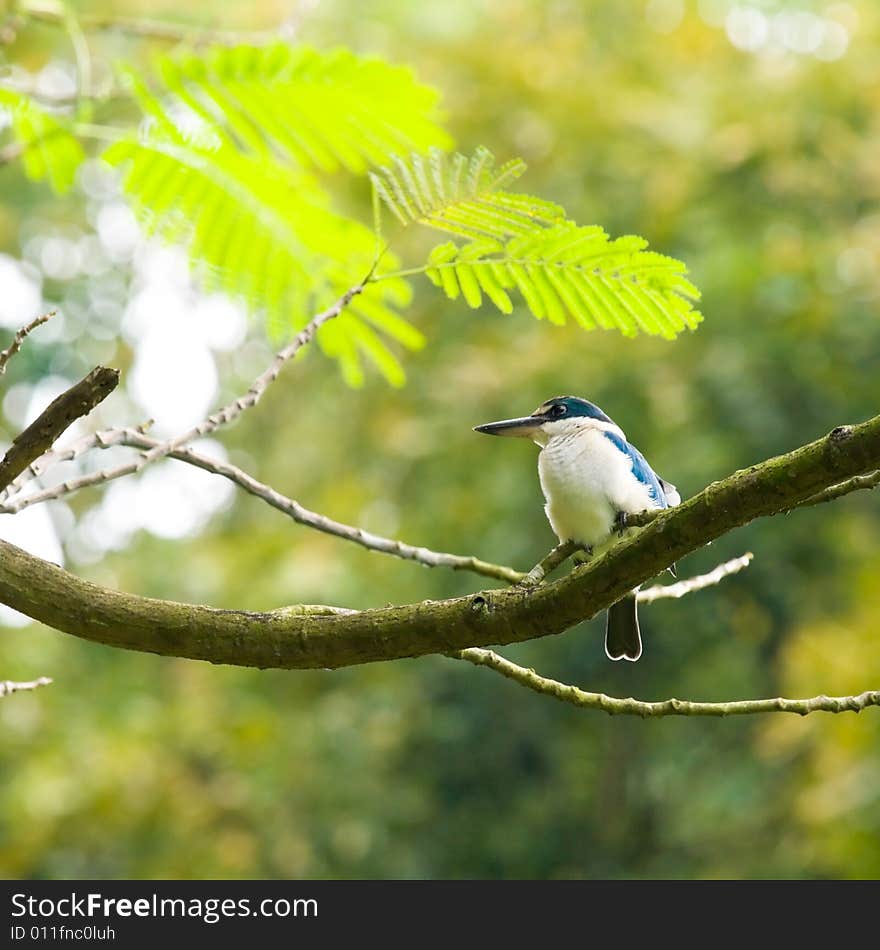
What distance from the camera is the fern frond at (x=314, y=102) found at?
2635 mm

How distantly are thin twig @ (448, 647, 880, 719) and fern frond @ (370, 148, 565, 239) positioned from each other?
68cm

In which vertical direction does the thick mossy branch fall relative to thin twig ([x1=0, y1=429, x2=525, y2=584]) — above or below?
below

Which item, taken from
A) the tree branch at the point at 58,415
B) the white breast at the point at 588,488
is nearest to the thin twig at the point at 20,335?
the tree branch at the point at 58,415

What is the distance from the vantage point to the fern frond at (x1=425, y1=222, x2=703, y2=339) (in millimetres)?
2076

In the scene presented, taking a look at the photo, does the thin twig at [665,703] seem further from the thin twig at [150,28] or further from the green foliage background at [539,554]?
the green foliage background at [539,554]

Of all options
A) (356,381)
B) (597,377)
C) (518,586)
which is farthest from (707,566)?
(518,586)

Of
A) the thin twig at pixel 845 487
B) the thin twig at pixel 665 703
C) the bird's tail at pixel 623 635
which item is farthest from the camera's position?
the bird's tail at pixel 623 635

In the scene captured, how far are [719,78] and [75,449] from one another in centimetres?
751

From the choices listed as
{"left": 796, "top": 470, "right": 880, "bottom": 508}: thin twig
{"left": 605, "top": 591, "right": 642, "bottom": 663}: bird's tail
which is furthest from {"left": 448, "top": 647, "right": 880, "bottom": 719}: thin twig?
{"left": 605, "top": 591, "right": 642, "bottom": 663}: bird's tail

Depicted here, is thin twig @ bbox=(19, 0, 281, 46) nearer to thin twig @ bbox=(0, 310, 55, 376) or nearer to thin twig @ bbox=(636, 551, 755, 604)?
thin twig @ bbox=(0, 310, 55, 376)

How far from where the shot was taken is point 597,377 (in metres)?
6.95

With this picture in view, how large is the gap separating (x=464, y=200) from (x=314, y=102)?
789 mm

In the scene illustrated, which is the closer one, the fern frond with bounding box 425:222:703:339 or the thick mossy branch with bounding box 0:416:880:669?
the thick mossy branch with bounding box 0:416:880:669
